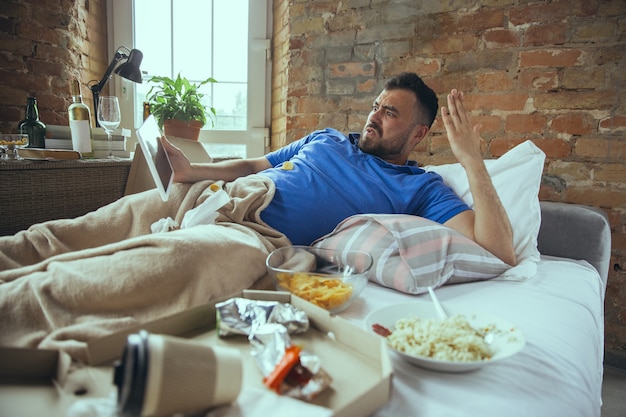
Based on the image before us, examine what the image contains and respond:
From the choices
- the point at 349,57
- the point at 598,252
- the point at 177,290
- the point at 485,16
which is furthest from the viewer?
the point at 349,57

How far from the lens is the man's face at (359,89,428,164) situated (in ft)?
5.03

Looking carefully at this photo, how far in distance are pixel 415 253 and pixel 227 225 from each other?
0.50 metres

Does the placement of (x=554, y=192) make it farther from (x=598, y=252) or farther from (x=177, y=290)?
(x=177, y=290)

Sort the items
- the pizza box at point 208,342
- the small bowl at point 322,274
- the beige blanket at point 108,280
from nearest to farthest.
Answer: the pizza box at point 208,342, the beige blanket at point 108,280, the small bowl at point 322,274

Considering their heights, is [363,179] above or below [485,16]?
below

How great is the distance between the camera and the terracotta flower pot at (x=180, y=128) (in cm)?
208

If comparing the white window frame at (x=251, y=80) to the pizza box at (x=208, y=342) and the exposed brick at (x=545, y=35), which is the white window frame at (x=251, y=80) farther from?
the pizza box at (x=208, y=342)

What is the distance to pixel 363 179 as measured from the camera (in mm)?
1397

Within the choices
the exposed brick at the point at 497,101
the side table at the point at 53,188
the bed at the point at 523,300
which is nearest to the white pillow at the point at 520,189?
the bed at the point at 523,300

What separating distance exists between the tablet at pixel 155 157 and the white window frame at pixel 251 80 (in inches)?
53.6

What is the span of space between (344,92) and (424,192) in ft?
2.92

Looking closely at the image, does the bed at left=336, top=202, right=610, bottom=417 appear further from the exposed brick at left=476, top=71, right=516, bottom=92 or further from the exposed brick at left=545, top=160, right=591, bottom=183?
the exposed brick at left=476, top=71, right=516, bottom=92

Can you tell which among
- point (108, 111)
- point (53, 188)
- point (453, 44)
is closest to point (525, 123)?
point (453, 44)

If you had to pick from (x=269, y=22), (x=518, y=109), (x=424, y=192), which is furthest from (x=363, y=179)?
(x=269, y=22)
